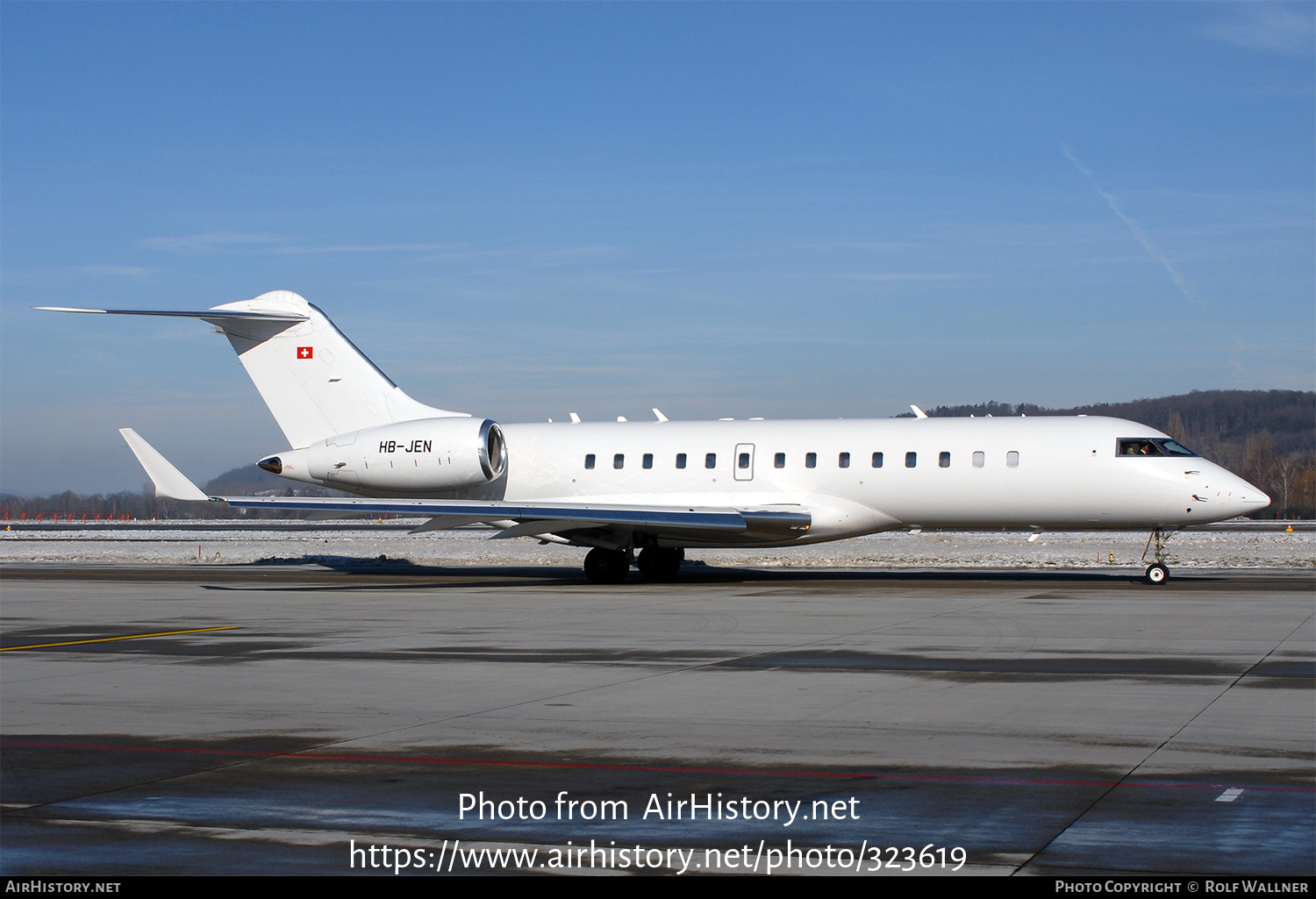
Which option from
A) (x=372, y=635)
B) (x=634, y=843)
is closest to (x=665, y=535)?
(x=372, y=635)

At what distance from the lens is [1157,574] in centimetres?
2384

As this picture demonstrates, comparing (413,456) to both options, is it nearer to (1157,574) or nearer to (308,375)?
(308,375)

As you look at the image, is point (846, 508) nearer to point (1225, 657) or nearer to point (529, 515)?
point (529, 515)

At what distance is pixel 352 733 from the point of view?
914 centimetres

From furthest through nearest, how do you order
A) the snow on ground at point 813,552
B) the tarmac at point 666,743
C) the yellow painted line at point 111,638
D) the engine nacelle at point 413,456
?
1. the snow on ground at point 813,552
2. the engine nacelle at point 413,456
3. the yellow painted line at point 111,638
4. the tarmac at point 666,743

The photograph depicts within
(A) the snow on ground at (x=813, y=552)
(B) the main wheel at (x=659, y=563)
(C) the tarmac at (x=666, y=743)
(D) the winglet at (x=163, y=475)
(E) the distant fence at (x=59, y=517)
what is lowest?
(E) the distant fence at (x=59, y=517)

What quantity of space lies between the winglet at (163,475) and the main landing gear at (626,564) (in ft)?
27.8

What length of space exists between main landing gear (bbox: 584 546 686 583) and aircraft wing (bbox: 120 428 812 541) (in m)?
1.19

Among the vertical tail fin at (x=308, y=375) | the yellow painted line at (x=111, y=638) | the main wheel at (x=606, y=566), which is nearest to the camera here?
the yellow painted line at (x=111, y=638)

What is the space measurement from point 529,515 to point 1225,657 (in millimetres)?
14726

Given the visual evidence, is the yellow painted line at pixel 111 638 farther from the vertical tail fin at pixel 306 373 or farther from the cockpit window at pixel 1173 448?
the cockpit window at pixel 1173 448

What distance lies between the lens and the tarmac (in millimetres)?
6004

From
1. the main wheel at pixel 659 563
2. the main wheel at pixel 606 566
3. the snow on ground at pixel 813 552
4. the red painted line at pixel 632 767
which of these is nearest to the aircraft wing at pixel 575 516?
the main wheel at pixel 606 566

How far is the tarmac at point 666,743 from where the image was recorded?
600 centimetres
